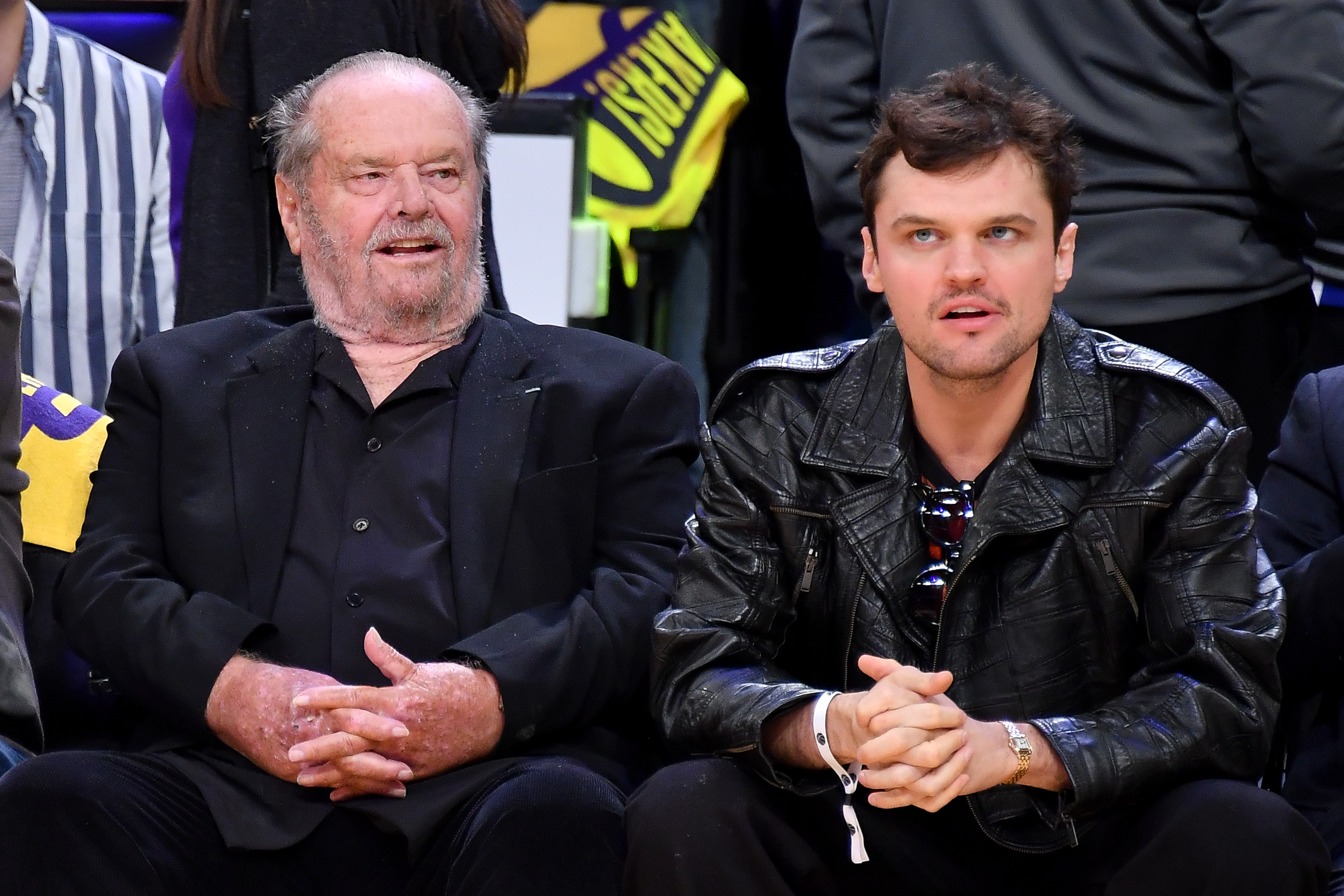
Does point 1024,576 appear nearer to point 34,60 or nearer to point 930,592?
point 930,592

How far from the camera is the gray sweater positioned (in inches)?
118

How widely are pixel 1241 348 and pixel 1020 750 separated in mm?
1073

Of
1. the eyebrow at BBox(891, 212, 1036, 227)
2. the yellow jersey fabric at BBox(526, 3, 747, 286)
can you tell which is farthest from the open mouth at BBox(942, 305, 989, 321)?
the yellow jersey fabric at BBox(526, 3, 747, 286)

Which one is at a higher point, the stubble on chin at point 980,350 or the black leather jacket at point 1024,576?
the stubble on chin at point 980,350

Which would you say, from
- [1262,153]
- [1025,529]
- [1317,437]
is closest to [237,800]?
[1025,529]

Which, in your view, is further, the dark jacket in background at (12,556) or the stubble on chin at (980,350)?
the dark jacket in background at (12,556)

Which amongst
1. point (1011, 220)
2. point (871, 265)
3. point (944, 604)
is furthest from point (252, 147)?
point (944, 604)

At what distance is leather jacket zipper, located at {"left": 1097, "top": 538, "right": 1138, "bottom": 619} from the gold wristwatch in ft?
0.94

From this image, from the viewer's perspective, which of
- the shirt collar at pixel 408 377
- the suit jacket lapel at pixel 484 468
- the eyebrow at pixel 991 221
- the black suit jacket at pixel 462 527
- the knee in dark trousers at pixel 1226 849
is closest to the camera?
the knee in dark trousers at pixel 1226 849

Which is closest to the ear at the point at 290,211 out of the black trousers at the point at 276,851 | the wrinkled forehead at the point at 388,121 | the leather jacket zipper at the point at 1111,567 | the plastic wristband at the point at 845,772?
the wrinkled forehead at the point at 388,121

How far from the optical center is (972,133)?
2.59 m

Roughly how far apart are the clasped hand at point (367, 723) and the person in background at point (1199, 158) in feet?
4.06

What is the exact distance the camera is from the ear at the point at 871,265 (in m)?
2.71

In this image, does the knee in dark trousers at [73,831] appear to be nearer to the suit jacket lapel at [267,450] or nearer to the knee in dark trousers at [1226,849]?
the suit jacket lapel at [267,450]
